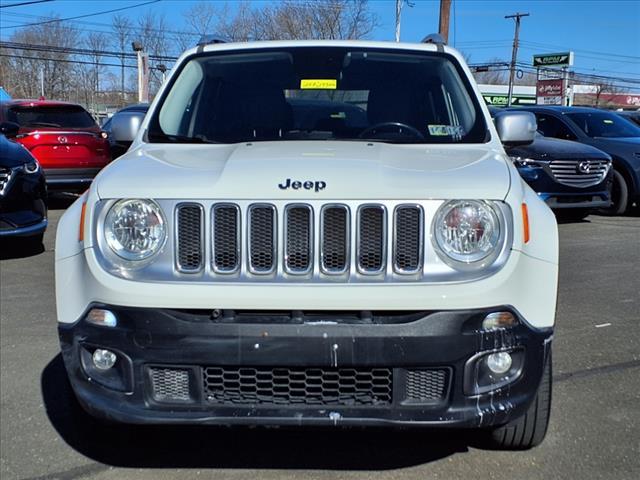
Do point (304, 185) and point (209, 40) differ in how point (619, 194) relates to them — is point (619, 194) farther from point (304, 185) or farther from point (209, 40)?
point (304, 185)

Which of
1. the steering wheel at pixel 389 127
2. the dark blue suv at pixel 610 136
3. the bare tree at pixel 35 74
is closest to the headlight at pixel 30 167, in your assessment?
the steering wheel at pixel 389 127

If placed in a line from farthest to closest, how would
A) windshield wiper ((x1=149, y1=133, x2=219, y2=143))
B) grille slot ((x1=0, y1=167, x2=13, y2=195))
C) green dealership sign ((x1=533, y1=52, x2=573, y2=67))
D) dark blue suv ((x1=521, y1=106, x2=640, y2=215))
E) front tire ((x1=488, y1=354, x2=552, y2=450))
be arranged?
green dealership sign ((x1=533, y1=52, x2=573, y2=67)) < dark blue suv ((x1=521, y1=106, x2=640, y2=215)) < grille slot ((x1=0, y1=167, x2=13, y2=195)) < windshield wiper ((x1=149, y1=133, x2=219, y2=143)) < front tire ((x1=488, y1=354, x2=552, y2=450))

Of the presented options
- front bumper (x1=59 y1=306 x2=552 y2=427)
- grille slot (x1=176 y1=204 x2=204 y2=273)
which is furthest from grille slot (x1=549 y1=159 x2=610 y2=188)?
grille slot (x1=176 y1=204 x2=204 y2=273)

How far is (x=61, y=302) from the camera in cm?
288

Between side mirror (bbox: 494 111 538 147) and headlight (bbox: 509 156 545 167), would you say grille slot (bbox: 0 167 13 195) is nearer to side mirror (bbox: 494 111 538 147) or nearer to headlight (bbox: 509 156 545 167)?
side mirror (bbox: 494 111 538 147)

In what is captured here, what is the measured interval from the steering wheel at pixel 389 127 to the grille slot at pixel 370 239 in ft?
→ 3.82

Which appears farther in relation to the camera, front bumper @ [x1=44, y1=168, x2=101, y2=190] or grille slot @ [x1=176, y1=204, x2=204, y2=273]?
front bumper @ [x1=44, y1=168, x2=101, y2=190]

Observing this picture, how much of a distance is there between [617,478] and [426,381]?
3.66 ft

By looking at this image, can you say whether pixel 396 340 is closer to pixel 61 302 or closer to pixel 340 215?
pixel 340 215

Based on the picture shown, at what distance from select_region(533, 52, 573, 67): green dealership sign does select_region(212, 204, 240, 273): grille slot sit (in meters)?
57.7

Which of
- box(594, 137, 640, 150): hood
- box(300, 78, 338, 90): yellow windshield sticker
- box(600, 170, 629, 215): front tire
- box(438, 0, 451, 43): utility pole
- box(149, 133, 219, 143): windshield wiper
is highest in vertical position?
box(438, 0, 451, 43): utility pole

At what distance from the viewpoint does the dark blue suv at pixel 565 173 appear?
33.5 feet

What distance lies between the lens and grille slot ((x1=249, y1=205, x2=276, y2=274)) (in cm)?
276

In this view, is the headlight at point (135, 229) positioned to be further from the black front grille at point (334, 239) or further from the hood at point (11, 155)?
the hood at point (11, 155)
